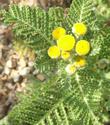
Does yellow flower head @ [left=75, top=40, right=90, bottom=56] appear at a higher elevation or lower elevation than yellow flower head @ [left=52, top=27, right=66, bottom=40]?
lower

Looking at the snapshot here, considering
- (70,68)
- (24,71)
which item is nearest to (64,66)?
(70,68)

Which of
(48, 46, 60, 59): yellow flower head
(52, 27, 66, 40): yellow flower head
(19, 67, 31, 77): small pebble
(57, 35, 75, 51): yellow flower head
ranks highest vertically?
(52, 27, 66, 40): yellow flower head

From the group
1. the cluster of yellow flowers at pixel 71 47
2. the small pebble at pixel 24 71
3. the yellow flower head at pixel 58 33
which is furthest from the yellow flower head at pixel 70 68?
the small pebble at pixel 24 71

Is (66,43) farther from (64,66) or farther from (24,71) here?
(24,71)

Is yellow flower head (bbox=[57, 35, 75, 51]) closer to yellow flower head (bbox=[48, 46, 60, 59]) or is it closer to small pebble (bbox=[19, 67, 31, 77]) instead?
yellow flower head (bbox=[48, 46, 60, 59])

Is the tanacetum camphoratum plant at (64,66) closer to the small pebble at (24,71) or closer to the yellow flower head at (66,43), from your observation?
the yellow flower head at (66,43)

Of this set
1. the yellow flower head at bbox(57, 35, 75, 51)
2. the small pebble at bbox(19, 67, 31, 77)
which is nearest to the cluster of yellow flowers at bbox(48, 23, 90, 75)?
the yellow flower head at bbox(57, 35, 75, 51)
